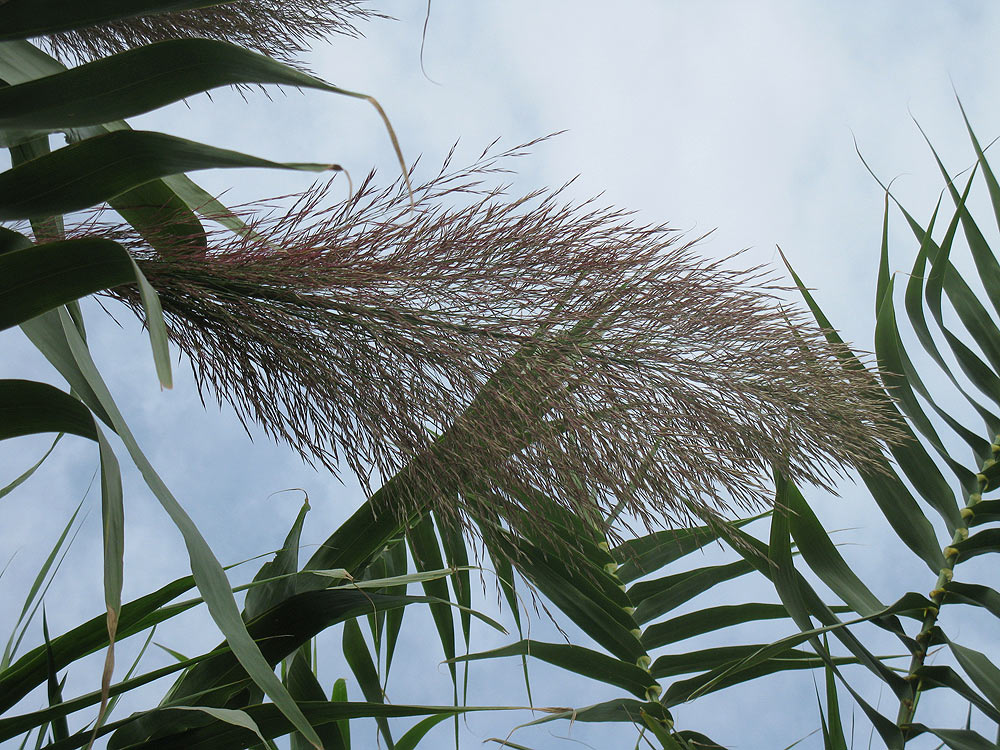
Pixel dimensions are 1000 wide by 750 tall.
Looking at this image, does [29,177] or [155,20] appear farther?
[155,20]

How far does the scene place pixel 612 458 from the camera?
0.56 metres

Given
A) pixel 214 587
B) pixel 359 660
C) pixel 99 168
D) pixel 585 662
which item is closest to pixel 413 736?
pixel 359 660

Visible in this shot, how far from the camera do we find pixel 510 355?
21.9 inches

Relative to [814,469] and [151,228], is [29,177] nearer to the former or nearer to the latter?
[151,228]

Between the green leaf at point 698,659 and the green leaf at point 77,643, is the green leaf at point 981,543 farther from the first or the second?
the green leaf at point 77,643

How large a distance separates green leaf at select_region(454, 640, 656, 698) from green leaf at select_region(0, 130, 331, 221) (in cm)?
50

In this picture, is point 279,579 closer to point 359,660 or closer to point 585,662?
point 359,660

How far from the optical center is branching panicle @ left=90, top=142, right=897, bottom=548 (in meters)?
0.54

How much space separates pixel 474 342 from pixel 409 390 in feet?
0.17

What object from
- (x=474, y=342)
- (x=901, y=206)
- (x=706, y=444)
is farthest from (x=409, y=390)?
(x=901, y=206)

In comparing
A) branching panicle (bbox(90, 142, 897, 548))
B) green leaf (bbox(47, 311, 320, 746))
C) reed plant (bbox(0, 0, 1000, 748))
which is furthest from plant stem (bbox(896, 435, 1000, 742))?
green leaf (bbox(47, 311, 320, 746))

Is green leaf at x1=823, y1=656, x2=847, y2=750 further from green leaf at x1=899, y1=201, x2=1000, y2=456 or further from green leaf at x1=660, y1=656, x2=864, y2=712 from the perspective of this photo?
green leaf at x1=899, y1=201, x2=1000, y2=456

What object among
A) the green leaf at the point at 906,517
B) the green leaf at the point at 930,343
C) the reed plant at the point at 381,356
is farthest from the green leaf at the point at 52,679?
the green leaf at the point at 930,343

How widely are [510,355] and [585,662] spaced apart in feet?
1.26
